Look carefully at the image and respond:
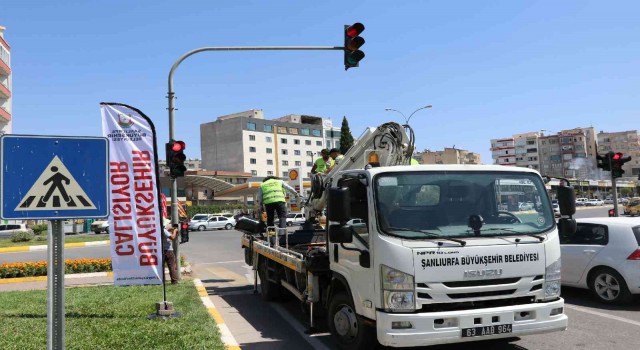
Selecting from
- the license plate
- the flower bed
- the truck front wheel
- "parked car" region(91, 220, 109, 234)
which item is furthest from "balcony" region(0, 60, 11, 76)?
the license plate

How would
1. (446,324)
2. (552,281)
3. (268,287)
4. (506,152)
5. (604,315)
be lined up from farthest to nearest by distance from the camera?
(506,152) < (268,287) < (604,315) < (552,281) < (446,324)

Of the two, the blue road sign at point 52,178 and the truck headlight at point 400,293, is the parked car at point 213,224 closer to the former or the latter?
the truck headlight at point 400,293

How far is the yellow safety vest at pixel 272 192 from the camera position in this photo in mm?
10289

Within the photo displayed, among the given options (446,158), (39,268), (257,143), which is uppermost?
(257,143)

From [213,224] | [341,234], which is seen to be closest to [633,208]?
[213,224]

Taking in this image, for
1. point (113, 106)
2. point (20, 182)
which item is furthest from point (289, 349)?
point (113, 106)

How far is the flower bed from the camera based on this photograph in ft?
43.3

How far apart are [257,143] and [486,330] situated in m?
101

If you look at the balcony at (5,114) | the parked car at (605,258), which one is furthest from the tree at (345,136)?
the parked car at (605,258)

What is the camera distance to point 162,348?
5832 millimetres

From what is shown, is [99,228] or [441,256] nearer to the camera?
[441,256]

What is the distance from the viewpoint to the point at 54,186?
12.1ft

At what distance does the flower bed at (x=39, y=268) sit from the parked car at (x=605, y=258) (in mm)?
11368

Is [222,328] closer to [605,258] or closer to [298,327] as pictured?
[298,327]
